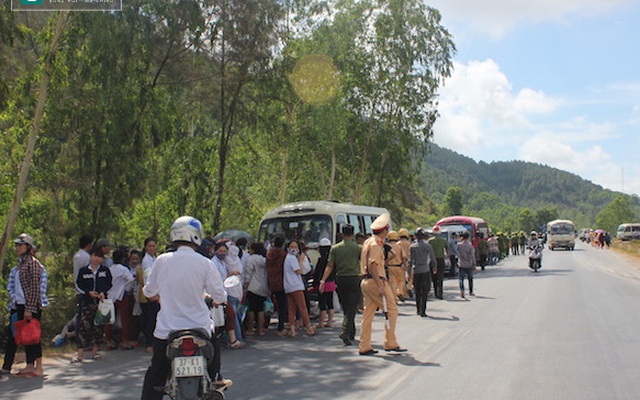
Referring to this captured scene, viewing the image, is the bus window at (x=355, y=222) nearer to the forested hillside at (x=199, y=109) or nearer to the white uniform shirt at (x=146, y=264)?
the forested hillside at (x=199, y=109)

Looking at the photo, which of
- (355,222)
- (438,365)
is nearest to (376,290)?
(438,365)

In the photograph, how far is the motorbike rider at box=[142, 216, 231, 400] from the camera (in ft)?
17.2

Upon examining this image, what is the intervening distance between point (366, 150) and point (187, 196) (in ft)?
56.5

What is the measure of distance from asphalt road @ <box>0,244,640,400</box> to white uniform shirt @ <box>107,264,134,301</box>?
0.92 meters

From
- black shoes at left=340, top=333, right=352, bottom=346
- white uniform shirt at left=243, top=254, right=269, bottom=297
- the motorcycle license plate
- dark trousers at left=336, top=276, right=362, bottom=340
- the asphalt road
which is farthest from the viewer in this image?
white uniform shirt at left=243, top=254, right=269, bottom=297

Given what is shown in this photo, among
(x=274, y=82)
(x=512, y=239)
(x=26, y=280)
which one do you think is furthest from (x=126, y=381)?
(x=512, y=239)

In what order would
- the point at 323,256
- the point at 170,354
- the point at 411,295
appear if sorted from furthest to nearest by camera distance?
the point at 411,295 → the point at 323,256 → the point at 170,354

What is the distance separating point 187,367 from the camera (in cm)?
509

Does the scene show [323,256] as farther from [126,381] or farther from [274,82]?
[274,82]

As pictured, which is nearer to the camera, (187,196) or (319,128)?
(187,196)

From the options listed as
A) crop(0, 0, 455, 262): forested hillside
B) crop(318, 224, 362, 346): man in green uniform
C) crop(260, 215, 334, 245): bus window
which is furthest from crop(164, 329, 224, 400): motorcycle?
crop(260, 215, 334, 245): bus window

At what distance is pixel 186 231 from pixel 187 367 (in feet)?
3.54

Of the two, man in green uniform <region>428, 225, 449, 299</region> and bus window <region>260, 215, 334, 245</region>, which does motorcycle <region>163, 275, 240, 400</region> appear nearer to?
bus window <region>260, 215, 334, 245</region>

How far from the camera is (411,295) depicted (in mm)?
18812
